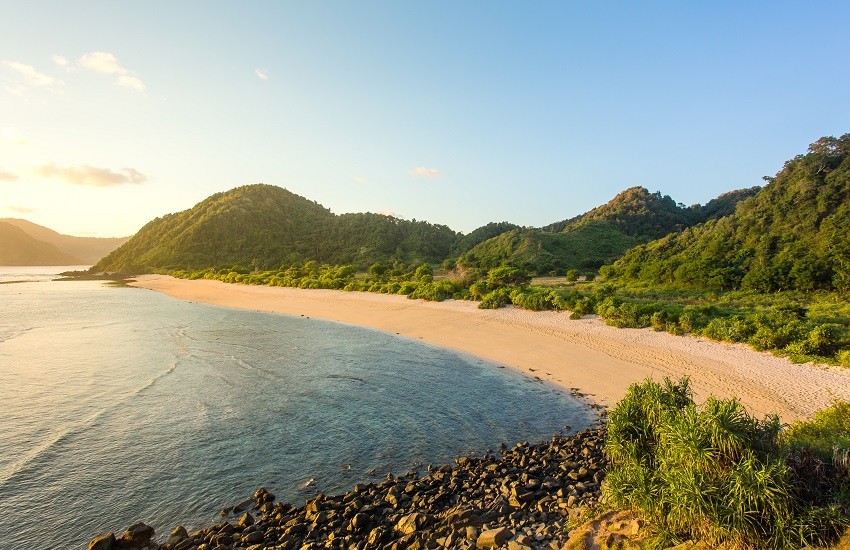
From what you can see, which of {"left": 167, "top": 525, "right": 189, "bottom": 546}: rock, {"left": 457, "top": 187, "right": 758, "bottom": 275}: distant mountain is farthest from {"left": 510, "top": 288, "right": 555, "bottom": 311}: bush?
{"left": 167, "top": 525, "right": 189, "bottom": 546}: rock

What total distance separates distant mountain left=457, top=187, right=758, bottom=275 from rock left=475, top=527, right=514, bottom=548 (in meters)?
51.3

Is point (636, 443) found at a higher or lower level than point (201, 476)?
higher

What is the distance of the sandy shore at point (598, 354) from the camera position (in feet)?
51.8

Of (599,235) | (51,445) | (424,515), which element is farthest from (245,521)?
(599,235)

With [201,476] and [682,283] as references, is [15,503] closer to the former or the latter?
[201,476]

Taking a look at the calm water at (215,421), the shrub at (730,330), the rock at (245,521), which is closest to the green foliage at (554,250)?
the shrub at (730,330)

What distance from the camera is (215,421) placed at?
1447 cm

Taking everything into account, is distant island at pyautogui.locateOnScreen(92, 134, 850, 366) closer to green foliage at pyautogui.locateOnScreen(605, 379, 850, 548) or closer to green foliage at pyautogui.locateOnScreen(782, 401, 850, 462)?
green foliage at pyautogui.locateOnScreen(782, 401, 850, 462)

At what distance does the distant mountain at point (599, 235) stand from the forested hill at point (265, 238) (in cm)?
2192

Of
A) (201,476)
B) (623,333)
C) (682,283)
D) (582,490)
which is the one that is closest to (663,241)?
(682,283)

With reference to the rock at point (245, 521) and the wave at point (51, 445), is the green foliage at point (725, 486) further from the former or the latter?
the wave at point (51, 445)

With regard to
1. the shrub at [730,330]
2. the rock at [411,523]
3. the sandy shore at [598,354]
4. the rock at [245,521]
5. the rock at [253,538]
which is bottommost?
the rock at [245,521]

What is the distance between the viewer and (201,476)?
10.8 m

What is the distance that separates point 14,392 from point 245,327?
16.8m
